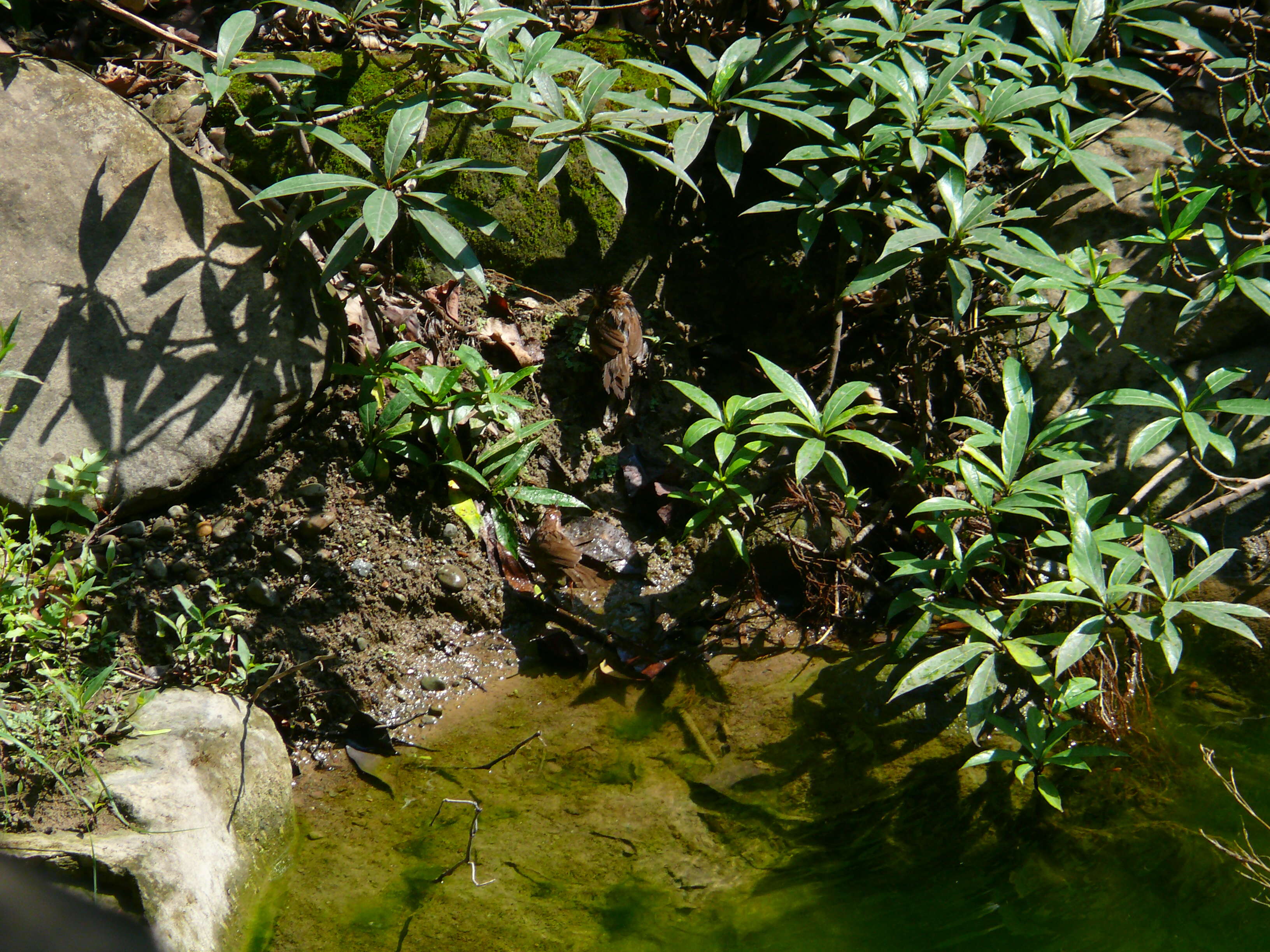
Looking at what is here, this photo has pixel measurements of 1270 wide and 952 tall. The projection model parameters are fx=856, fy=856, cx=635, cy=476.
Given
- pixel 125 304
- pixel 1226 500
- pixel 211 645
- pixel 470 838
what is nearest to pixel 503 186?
pixel 125 304

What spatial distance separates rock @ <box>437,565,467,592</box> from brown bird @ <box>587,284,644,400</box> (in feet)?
2.52

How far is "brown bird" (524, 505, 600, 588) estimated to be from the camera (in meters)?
2.66

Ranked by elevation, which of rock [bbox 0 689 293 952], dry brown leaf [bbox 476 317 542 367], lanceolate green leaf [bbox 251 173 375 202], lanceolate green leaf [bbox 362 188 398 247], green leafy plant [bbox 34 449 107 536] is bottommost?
rock [bbox 0 689 293 952]

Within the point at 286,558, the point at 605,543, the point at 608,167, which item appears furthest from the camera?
the point at 605,543

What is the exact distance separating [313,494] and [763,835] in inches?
61.4

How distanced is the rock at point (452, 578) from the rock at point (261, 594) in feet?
1.50

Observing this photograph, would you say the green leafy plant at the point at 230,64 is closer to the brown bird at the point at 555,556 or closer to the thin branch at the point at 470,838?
the brown bird at the point at 555,556

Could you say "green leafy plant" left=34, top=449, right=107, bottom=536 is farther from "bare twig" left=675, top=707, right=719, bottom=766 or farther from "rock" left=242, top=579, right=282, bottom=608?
"bare twig" left=675, top=707, right=719, bottom=766

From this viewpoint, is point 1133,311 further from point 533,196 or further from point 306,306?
point 306,306

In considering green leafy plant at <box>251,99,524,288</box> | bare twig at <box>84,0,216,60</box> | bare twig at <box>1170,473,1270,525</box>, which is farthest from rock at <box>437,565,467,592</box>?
bare twig at <box>1170,473,1270,525</box>

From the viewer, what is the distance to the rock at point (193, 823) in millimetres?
1720

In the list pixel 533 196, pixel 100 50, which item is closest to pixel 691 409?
pixel 533 196

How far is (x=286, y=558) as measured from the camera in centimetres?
243

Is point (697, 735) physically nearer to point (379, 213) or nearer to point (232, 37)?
point (379, 213)
